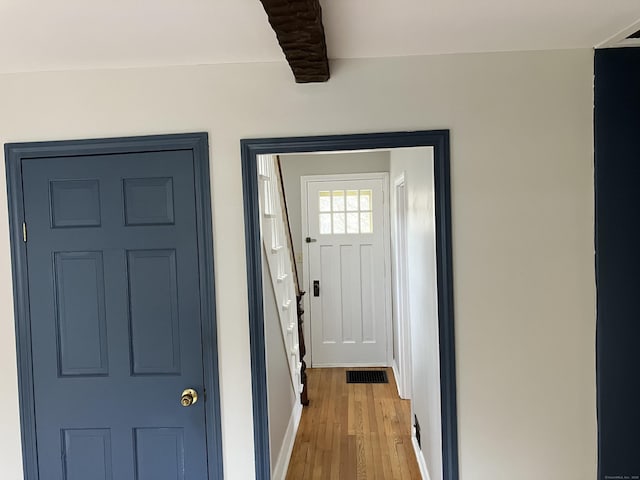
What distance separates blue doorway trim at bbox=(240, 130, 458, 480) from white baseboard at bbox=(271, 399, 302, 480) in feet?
2.58

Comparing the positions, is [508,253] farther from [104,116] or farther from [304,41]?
[104,116]

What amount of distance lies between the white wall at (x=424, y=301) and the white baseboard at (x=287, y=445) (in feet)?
2.87

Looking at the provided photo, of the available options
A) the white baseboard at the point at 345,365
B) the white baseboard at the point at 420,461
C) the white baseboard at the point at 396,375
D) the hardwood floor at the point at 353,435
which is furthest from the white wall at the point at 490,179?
the white baseboard at the point at 345,365

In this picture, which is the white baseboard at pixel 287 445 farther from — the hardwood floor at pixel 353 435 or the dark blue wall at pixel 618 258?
the dark blue wall at pixel 618 258

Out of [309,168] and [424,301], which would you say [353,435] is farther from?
[309,168]

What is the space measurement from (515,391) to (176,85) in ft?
6.28

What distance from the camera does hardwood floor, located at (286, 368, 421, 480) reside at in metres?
2.78

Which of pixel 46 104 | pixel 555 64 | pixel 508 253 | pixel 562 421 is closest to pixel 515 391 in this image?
pixel 562 421

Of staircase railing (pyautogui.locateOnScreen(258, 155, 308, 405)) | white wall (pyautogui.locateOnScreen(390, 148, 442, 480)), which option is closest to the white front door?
staircase railing (pyautogui.locateOnScreen(258, 155, 308, 405))

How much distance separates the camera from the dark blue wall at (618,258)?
1.74 meters

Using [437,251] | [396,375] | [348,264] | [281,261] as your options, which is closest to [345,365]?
[396,375]

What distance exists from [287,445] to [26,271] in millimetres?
1918

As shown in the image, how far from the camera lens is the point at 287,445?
2.91 meters

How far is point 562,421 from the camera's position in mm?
1805
